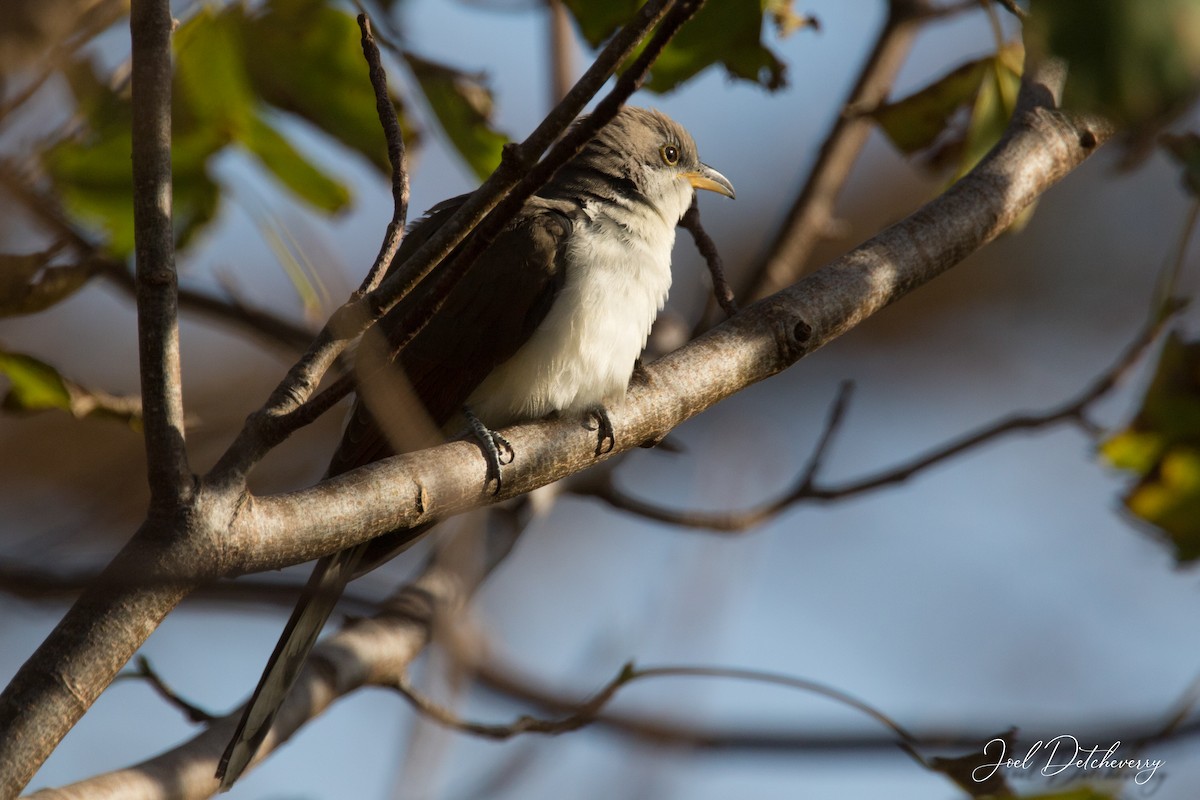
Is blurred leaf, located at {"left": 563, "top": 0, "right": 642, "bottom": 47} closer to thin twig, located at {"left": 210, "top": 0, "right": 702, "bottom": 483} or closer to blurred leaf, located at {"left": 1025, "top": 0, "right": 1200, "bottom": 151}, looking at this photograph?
thin twig, located at {"left": 210, "top": 0, "right": 702, "bottom": 483}

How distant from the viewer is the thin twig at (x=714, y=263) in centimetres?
311

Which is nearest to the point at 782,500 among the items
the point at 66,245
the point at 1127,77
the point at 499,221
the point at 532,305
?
the point at 532,305

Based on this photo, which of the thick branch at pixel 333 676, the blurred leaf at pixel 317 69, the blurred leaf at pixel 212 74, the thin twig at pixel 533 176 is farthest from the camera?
the blurred leaf at pixel 317 69

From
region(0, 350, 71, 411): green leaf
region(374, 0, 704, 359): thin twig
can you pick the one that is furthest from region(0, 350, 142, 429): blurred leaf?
region(374, 0, 704, 359): thin twig

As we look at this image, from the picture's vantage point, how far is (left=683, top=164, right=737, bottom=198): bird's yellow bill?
472 centimetres

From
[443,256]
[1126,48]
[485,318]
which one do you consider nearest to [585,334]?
[485,318]

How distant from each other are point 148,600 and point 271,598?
741 mm

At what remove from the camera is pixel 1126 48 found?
3.45 ft

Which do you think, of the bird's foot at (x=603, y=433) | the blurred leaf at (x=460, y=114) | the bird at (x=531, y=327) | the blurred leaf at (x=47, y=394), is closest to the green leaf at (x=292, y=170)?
the bird at (x=531, y=327)

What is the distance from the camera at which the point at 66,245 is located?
11.2ft

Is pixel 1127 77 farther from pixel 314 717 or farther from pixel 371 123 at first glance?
pixel 371 123

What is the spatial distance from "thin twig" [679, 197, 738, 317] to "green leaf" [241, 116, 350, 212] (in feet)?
4.12

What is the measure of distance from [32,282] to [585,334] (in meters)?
1.63

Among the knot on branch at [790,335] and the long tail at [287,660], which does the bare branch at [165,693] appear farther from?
the knot on branch at [790,335]
